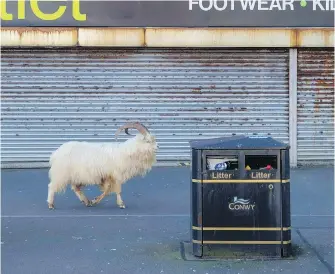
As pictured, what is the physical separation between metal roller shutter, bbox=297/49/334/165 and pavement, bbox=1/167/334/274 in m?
1.57

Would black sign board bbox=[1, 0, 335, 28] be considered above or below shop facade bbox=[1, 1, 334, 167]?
above

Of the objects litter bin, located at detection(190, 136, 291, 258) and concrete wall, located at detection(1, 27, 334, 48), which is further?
concrete wall, located at detection(1, 27, 334, 48)

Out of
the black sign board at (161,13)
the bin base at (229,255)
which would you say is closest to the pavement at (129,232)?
the bin base at (229,255)

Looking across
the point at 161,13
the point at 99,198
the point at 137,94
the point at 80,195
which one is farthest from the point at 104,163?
the point at 161,13

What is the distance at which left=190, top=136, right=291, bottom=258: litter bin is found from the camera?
5703 mm

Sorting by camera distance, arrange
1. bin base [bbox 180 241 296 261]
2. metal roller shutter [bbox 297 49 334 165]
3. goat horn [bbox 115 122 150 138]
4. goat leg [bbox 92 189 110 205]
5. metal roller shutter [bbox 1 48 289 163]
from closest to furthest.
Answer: bin base [bbox 180 241 296 261] < goat horn [bbox 115 122 150 138] < goat leg [bbox 92 189 110 205] < metal roller shutter [bbox 1 48 289 163] < metal roller shutter [bbox 297 49 334 165]

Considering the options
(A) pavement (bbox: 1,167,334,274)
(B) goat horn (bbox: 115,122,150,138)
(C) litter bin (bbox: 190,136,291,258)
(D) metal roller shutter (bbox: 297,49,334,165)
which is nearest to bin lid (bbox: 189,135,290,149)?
(C) litter bin (bbox: 190,136,291,258)

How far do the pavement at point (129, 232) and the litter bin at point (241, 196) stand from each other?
206 mm

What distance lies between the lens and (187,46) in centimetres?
1162

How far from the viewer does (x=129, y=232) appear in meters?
7.04

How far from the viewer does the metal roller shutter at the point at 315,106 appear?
12062mm

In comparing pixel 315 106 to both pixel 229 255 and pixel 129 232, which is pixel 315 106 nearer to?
pixel 129 232

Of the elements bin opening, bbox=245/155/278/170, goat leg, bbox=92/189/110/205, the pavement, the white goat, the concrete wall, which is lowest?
the pavement

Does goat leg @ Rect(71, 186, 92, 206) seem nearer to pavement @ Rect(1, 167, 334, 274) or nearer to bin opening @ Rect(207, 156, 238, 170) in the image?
pavement @ Rect(1, 167, 334, 274)
